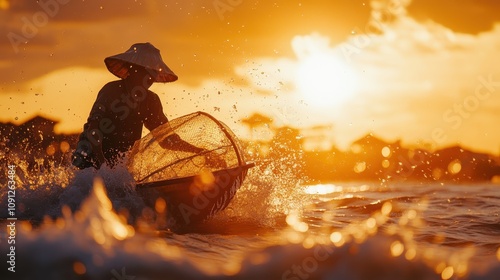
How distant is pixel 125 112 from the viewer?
858 centimetres

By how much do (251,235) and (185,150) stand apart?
1655 mm

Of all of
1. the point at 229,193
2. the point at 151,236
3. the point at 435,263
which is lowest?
the point at 435,263

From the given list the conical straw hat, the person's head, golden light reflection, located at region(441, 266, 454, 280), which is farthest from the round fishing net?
golden light reflection, located at region(441, 266, 454, 280)

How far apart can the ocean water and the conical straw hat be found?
179cm

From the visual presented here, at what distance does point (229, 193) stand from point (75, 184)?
7.07 ft

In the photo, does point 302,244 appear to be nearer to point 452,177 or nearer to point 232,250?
point 232,250

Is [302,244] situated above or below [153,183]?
below

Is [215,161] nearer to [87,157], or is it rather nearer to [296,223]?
[296,223]

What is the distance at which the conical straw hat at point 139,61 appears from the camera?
869cm

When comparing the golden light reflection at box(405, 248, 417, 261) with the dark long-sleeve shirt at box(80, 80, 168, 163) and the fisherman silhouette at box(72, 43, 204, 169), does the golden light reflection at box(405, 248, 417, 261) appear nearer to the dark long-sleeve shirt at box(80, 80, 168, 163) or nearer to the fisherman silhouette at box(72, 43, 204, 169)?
the fisherman silhouette at box(72, 43, 204, 169)

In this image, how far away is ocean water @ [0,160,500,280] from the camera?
4.67 metres

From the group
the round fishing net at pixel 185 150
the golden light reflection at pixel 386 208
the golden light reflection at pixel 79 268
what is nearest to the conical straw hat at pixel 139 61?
the round fishing net at pixel 185 150

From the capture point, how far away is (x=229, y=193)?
8.16 meters

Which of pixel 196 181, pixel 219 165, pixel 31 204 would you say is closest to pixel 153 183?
pixel 196 181
